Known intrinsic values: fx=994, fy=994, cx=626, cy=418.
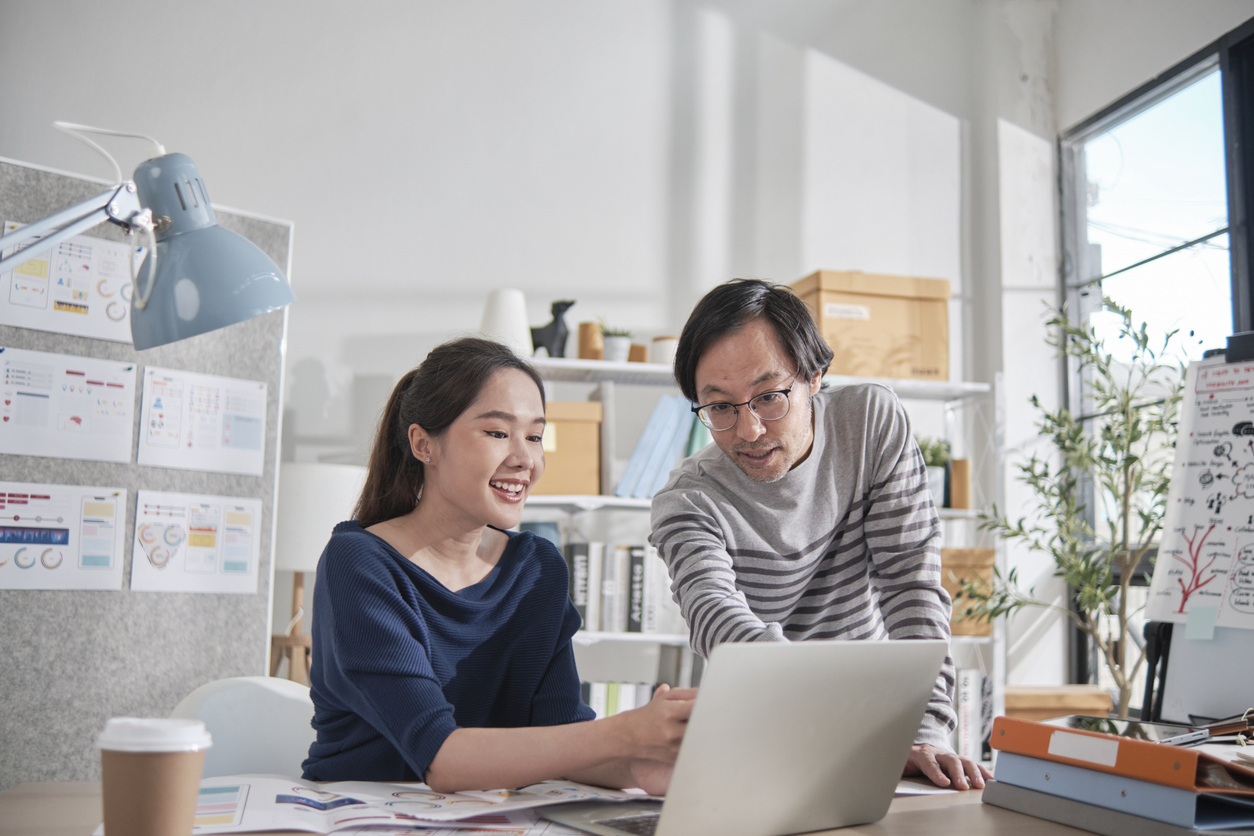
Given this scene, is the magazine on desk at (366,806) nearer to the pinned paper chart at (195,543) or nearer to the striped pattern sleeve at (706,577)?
the striped pattern sleeve at (706,577)

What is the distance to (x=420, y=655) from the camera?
3.34 feet

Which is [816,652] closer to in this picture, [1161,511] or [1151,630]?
[1151,630]

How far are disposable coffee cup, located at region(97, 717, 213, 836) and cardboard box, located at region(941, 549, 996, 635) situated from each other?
243 centimetres

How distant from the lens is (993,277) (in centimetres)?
332

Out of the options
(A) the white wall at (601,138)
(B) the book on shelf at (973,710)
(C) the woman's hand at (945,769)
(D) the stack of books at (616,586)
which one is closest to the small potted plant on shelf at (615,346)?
(A) the white wall at (601,138)

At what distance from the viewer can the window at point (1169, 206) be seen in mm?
2686

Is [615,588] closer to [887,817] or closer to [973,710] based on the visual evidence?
[973,710]

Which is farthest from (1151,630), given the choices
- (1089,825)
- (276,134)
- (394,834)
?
(276,134)

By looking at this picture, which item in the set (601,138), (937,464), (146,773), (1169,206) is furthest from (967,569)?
(146,773)

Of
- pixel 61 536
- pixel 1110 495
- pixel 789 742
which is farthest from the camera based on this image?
pixel 1110 495

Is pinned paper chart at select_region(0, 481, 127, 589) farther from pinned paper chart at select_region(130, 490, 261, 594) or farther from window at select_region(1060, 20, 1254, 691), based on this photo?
window at select_region(1060, 20, 1254, 691)

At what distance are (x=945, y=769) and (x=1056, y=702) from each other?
1920 mm

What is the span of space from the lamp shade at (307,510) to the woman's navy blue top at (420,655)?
4.01ft

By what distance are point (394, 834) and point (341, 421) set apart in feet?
7.32
